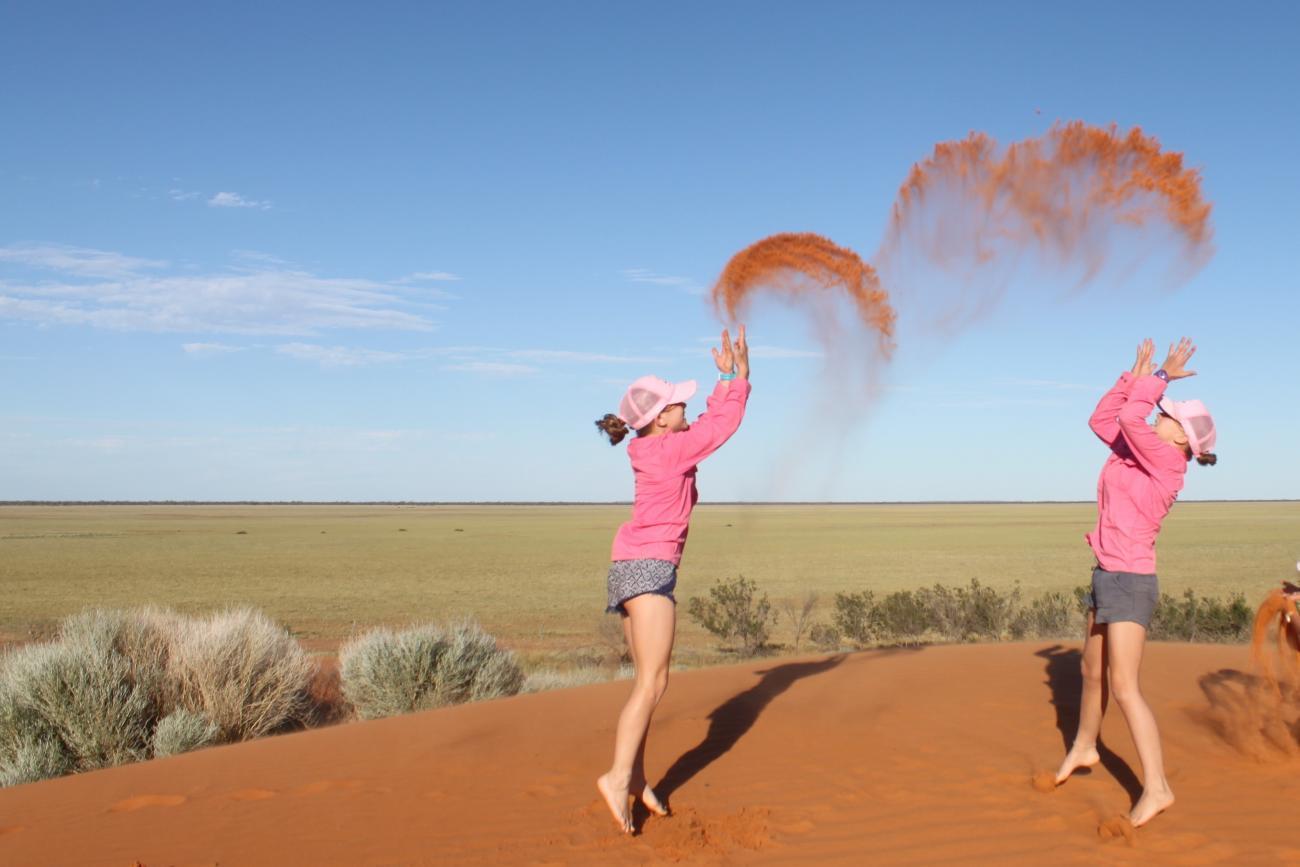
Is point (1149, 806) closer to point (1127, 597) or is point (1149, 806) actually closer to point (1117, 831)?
point (1117, 831)

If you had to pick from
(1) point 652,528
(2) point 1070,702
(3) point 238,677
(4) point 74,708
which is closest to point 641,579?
(1) point 652,528

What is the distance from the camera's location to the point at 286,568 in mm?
49312

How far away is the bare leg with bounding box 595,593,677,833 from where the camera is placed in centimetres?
533

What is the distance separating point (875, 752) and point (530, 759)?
228cm

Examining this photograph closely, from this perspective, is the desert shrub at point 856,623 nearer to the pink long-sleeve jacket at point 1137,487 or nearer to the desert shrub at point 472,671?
the desert shrub at point 472,671

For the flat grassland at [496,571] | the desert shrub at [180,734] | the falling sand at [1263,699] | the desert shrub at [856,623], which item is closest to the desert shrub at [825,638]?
the desert shrub at [856,623]

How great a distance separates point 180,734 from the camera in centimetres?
1018

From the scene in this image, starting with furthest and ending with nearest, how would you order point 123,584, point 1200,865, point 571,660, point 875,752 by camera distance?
point 123,584 < point 571,660 < point 875,752 < point 1200,865

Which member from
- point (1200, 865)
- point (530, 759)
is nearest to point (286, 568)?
point (530, 759)

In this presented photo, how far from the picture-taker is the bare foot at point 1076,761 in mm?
→ 5969

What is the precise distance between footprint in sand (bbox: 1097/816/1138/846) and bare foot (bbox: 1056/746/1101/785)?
0.75 metres

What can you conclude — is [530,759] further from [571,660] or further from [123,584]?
[123,584]

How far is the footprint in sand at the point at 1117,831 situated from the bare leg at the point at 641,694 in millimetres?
2249

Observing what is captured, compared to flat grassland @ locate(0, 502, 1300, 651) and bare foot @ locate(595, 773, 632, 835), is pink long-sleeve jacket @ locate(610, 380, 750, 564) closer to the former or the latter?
bare foot @ locate(595, 773, 632, 835)
